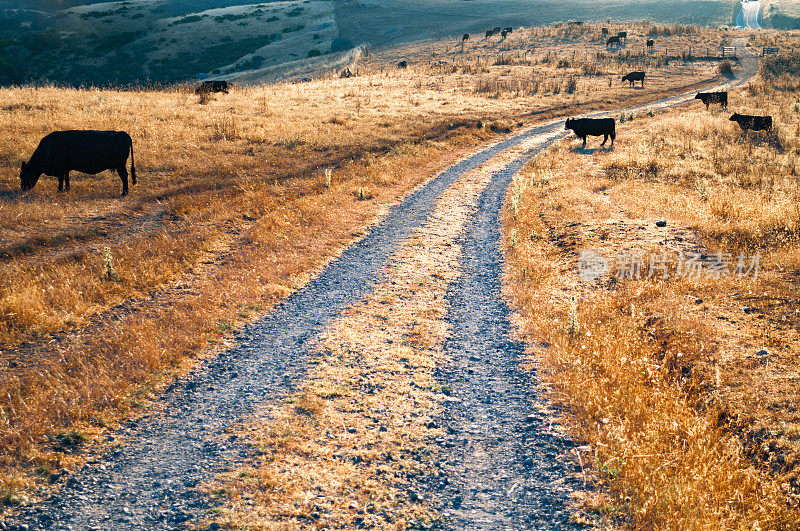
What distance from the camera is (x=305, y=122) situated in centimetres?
2761

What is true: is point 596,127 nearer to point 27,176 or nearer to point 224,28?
point 27,176

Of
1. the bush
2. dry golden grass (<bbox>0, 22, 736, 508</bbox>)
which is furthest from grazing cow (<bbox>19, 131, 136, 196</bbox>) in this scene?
the bush

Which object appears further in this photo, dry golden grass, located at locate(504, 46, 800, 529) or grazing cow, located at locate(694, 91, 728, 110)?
grazing cow, located at locate(694, 91, 728, 110)

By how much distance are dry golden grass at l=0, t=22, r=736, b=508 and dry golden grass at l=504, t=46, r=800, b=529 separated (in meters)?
5.39

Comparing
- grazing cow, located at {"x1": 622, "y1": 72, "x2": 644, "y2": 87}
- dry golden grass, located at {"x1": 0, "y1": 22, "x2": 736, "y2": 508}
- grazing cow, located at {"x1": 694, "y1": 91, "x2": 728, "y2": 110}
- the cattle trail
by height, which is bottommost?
the cattle trail

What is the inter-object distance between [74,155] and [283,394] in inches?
493

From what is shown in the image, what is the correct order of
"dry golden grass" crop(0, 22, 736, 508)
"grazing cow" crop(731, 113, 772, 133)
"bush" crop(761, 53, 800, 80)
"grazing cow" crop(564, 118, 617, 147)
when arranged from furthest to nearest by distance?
"bush" crop(761, 53, 800, 80) < "grazing cow" crop(731, 113, 772, 133) < "grazing cow" crop(564, 118, 617, 147) < "dry golden grass" crop(0, 22, 736, 508)

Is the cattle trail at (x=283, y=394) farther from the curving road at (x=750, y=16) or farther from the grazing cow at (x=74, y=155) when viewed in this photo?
the curving road at (x=750, y=16)

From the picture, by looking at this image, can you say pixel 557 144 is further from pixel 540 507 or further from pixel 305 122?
pixel 540 507

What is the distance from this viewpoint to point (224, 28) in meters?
81.5

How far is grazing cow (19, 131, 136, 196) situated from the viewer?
1398 centimetres

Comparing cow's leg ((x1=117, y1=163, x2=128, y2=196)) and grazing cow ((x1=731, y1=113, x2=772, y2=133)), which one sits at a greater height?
grazing cow ((x1=731, y1=113, x2=772, y2=133))

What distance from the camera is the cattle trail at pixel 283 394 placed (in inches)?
173

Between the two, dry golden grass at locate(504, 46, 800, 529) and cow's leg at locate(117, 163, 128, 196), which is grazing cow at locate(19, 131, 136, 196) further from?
dry golden grass at locate(504, 46, 800, 529)
